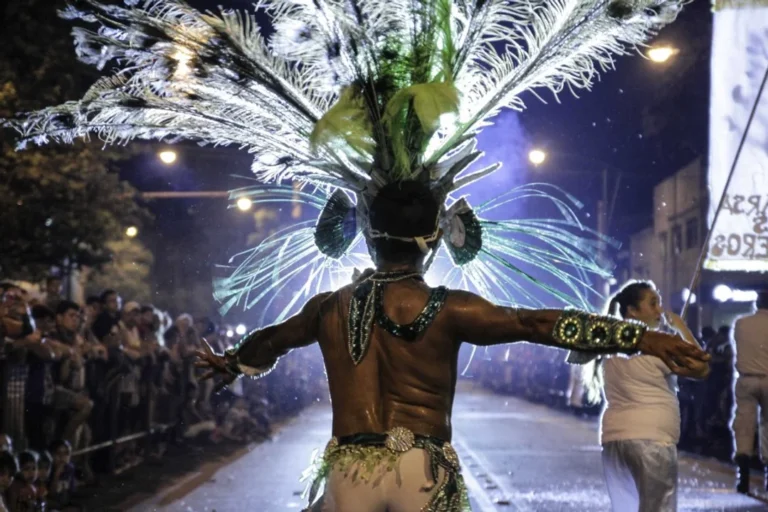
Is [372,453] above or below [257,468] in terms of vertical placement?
above

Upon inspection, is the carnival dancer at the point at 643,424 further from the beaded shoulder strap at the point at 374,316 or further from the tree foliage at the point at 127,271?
the tree foliage at the point at 127,271

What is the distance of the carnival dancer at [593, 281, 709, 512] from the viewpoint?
6.49m

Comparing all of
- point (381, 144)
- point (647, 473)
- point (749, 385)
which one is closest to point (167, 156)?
point (749, 385)

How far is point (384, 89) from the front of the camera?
4.51 meters

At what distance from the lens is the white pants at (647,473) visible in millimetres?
6477

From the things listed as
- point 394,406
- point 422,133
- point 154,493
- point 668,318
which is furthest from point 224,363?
point 154,493

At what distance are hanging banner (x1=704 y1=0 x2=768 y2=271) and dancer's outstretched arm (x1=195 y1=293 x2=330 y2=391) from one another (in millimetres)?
11695

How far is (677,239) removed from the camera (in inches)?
1249

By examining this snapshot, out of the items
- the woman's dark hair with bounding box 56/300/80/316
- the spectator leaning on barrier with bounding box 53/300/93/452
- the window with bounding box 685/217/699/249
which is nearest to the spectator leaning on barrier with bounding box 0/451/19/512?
the spectator leaning on barrier with bounding box 53/300/93/452

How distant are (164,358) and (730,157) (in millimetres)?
7925

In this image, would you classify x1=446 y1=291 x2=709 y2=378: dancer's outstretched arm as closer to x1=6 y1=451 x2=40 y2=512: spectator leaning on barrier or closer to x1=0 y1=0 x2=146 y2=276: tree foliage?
x1=6 y1=451 x2=40 y2=512: spectator leaning on barrier

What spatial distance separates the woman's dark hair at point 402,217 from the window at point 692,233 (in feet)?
82.9

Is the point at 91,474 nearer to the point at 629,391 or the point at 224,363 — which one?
the point at 629,391

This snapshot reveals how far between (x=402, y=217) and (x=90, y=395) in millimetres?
7645
